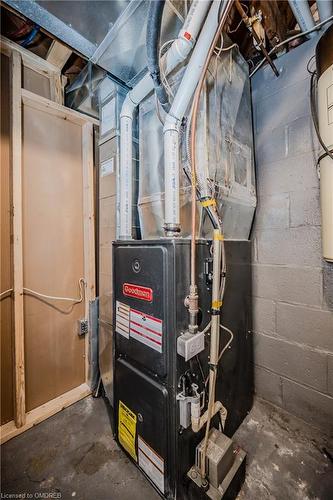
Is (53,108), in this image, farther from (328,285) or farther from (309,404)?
(309,404)

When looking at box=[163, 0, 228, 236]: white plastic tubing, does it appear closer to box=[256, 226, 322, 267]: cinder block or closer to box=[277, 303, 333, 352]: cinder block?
box=[256, 226, 322, 267]: cinder block

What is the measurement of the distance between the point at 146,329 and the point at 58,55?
210 centimetres

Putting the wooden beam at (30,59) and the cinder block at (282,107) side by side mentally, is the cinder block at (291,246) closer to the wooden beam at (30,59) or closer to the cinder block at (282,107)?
the cinder block at (282,107)

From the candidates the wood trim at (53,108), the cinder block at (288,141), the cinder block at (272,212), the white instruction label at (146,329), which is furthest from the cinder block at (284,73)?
the white instruction label at (146,329)

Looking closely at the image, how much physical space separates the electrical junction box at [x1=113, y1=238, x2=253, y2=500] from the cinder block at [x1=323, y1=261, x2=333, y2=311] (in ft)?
1.54

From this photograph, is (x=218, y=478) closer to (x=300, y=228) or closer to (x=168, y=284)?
(x=168, y=284)

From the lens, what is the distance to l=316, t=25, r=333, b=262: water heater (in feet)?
3.21

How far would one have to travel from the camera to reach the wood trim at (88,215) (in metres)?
1.77

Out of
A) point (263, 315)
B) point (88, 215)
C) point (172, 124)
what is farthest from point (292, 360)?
point (88, 215)

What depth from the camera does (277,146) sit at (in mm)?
1464

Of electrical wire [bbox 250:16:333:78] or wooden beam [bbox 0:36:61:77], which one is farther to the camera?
wooden beam [bbox 0:36:61:77]

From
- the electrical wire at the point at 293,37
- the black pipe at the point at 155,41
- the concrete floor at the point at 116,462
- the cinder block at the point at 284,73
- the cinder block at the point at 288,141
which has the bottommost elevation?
the concrete floor at the point at 116,462

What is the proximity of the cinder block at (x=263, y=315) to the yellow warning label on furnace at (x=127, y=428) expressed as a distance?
99cm

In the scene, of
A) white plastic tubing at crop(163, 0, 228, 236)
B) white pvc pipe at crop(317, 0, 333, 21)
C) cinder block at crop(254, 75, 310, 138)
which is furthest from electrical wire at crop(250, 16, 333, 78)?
white plastic tubing at crop(163, 0, 228, 236)
